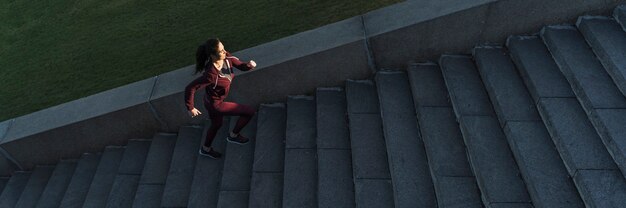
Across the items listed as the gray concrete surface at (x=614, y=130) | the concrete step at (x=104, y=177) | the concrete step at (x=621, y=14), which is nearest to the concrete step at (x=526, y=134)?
the gray concrete surface at (x=614, y=130)

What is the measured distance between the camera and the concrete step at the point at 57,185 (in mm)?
6562

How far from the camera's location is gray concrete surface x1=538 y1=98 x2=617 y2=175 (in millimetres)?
4227

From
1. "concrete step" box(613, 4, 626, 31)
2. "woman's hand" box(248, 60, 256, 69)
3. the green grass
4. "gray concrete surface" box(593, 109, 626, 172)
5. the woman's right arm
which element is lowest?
"gray concrete surface" box(593, 109, 626, 172)

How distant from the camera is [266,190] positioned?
17.6 ft

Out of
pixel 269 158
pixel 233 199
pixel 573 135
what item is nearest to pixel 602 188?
pixel 573 135

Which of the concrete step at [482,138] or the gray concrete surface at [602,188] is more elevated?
the concrete step at [482,138]

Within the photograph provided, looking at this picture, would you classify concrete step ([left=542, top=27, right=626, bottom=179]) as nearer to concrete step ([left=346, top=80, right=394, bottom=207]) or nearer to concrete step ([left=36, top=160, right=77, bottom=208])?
concrete step ([left=346, top=80, right=394, bottom=207])

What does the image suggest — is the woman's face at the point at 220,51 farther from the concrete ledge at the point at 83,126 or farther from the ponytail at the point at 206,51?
the concrete ledge at the point at 83,126

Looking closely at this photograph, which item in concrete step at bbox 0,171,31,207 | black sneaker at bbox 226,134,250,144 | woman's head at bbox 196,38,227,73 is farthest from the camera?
concrete step at bbox 0,171,31,207

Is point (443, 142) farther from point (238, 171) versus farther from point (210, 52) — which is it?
point (210, 52)

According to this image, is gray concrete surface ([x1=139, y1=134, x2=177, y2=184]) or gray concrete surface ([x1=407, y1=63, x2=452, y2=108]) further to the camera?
gray concrete surface ([x1=139, y1=134, x2=177, y2=184])

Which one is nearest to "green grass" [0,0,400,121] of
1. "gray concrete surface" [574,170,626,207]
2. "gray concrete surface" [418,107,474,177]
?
"gray concrete surface" [418,107,474,177]

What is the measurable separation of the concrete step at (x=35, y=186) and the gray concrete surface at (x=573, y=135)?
7.09 metres

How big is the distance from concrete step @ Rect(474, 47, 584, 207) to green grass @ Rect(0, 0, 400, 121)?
229 cm
